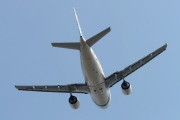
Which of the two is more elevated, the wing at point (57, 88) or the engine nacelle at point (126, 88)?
the wing at point (57, 88)

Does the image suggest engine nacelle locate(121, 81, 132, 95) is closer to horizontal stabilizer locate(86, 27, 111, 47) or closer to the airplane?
the airplane

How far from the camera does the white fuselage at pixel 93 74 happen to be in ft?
148

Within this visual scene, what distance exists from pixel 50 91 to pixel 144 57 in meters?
13.4

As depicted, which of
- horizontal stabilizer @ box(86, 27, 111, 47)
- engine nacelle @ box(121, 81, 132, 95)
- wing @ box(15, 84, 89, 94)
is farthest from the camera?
wing @ box(15, 84, 89, 94)

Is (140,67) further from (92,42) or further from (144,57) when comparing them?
(92,42)

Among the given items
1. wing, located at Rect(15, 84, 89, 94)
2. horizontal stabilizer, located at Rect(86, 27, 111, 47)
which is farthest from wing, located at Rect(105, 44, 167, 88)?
horizontal stabilizer, located at Rect(86, 27, 111, 47)

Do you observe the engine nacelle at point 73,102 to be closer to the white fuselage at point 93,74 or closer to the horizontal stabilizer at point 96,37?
the white fuselage at point 93,74

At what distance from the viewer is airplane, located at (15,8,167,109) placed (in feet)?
148

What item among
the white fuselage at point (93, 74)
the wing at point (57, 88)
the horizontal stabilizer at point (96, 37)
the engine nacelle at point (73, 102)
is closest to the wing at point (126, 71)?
the white fuselage at point (93, 74)

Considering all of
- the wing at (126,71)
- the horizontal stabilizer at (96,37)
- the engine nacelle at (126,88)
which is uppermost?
the horizontal stabilizer at (96,37)

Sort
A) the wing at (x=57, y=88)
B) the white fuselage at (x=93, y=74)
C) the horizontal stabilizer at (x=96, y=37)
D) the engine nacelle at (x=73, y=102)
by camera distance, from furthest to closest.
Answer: the engine nacelle at (x=73, y=102) → the wing at (x=57, y=88) → the white fuselage at (x=93, y=74) → the horizontal stabilizer at (x=96, y=37)

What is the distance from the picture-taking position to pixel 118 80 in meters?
Result: 51.4

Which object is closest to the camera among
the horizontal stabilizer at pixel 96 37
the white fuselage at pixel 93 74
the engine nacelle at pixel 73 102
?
the horizontal stabilizer at pixel 96 37

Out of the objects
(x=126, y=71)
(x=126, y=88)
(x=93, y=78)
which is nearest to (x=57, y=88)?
(x=93, y=78)
